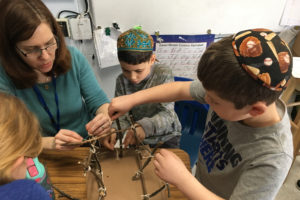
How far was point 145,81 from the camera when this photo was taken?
1042 mm

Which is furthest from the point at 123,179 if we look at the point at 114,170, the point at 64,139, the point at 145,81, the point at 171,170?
the point at 145,81

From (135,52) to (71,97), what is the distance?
1.29 feet

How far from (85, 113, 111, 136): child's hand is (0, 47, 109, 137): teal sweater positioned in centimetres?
28

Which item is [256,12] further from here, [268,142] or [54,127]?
[54,127]

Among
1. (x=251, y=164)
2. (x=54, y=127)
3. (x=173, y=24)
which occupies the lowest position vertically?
(x=54, y=127)

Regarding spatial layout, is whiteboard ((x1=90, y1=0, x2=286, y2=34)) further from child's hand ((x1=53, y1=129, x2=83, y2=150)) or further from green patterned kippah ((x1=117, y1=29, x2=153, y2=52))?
child's hand ((x1=53, y1=129, x2=83, y2=150))

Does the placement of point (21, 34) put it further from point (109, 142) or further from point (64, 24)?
point (64, 24)

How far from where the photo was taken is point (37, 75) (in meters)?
0.93

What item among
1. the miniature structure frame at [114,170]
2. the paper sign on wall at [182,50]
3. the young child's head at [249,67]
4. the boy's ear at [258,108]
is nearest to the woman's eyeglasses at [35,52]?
the miniature structure frame at [114,170]

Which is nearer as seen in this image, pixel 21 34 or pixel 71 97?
pixel 21 34

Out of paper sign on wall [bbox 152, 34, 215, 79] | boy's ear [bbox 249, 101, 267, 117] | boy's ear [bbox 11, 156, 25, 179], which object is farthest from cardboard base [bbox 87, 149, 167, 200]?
paper sign on wall [bbox 152, 34, 215, 79]

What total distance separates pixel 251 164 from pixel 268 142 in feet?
0.24

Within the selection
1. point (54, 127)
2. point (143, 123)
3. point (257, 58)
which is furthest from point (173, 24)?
point (257, 58)

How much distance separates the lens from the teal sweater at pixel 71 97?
36.7 inches
